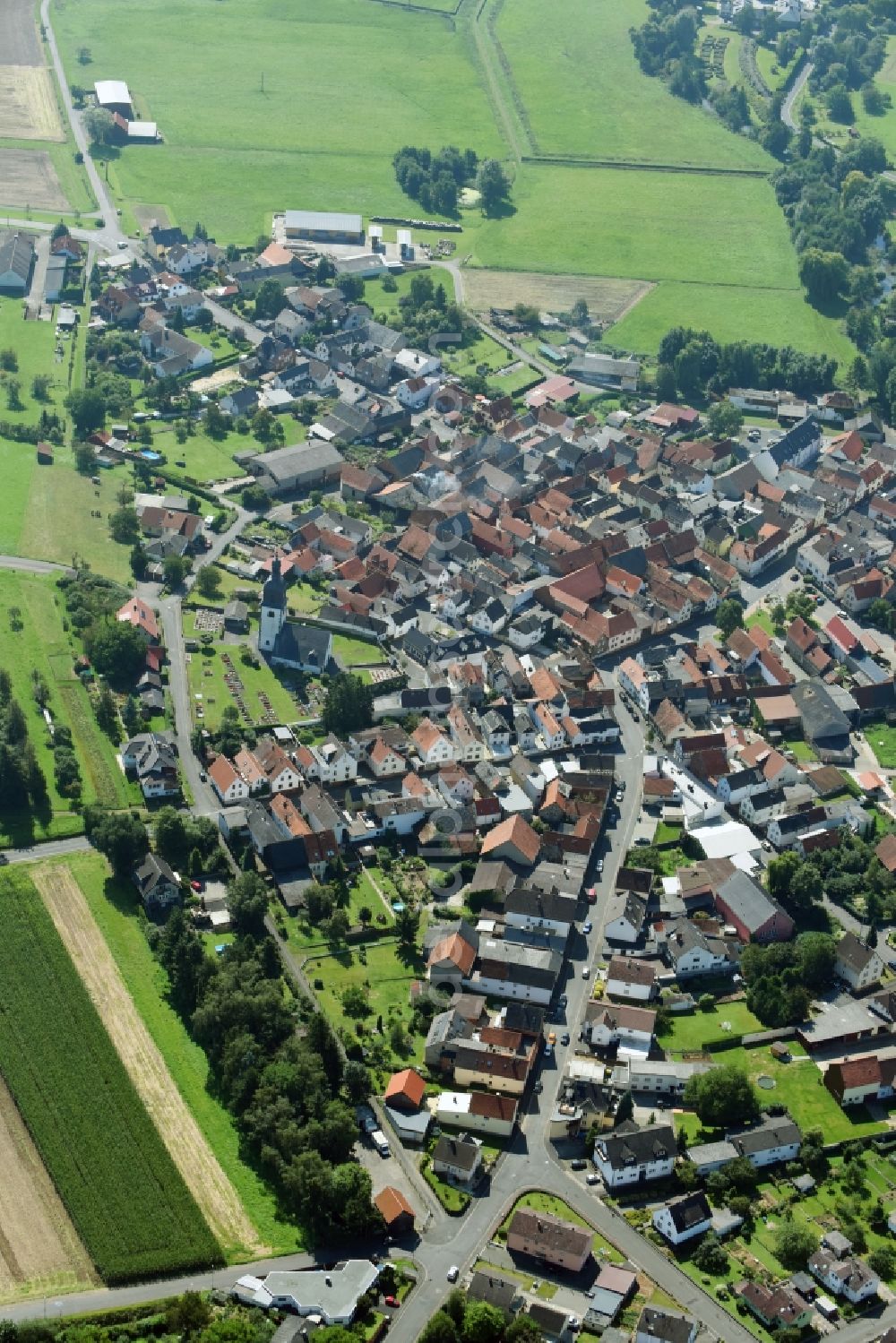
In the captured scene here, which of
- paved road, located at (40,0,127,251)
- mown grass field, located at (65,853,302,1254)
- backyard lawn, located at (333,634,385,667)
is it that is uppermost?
mown grass field, located at (65,853,302,1254)

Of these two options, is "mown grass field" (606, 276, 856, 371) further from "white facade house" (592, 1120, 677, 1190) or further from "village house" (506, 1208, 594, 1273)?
"village house" (506, 1208, 594, 1273)

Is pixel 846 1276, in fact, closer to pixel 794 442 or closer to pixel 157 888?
pixel 157 888

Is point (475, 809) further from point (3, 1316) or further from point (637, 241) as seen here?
point (637, 241)

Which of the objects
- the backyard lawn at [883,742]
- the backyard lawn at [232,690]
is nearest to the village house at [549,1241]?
the backyard lawn at [232,690]

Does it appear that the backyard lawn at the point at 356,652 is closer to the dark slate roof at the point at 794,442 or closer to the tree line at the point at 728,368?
the dark slate roof at the point at 794,442

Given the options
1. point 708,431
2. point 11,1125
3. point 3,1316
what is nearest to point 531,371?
point 708,431

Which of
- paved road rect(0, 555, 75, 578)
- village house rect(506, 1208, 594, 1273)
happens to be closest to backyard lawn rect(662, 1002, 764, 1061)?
village house rect(506, 1208, 594, 1273)

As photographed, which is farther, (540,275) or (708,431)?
(540,275)
